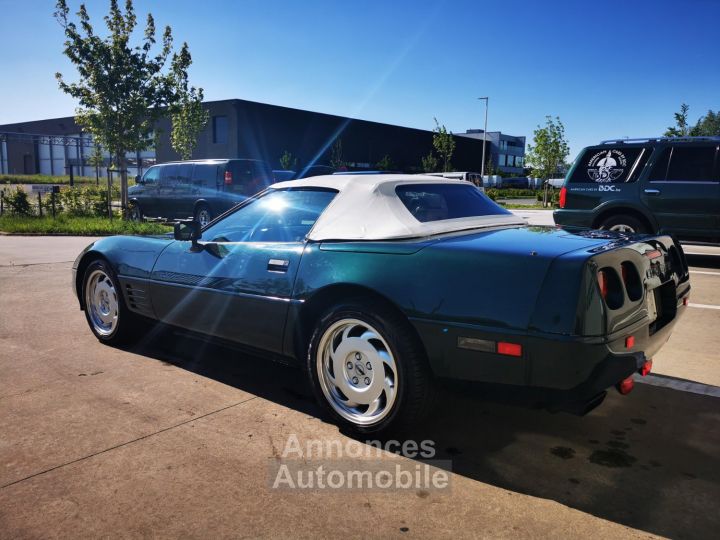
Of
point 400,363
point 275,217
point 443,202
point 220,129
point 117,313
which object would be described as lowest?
point 117,313

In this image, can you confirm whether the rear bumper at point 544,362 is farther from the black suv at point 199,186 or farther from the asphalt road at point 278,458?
the black suv at point 199,186

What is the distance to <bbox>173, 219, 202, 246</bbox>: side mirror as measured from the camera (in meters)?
3.98

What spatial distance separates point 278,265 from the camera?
11.1ft

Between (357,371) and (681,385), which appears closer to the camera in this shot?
(357,371)

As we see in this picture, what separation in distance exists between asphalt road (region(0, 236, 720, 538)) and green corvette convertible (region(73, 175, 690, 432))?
0.36 metres

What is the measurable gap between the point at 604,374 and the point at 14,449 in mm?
2842

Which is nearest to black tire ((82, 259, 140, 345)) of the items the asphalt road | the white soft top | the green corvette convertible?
the asphalt road

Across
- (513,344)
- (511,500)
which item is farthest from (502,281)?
(511,500)

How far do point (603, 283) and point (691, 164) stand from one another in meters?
7.52

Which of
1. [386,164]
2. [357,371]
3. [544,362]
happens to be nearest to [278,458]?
[357,371]

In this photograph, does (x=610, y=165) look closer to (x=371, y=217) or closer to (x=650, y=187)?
(x=650, y=187)

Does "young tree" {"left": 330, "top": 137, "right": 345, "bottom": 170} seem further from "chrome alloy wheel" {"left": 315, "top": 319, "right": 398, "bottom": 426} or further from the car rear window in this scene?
"chrome alloy wheel" {"left": 315, "top": 319, "right": 398, "bottom": 426}

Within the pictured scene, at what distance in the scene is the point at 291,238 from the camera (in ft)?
11.7

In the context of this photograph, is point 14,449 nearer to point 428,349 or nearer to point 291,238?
point 291,238
